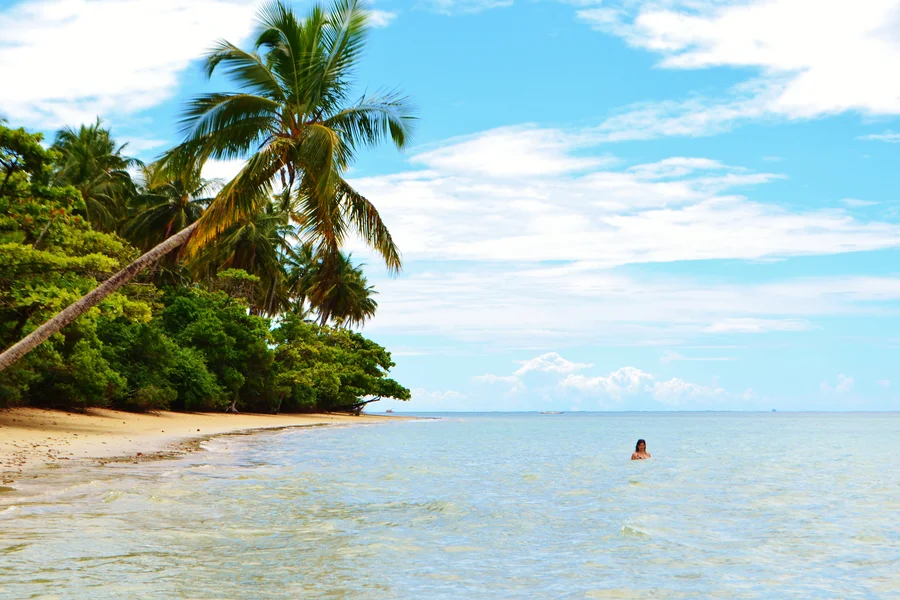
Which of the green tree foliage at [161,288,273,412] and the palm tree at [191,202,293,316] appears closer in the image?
the green tree foliage at [161,288,273,412]

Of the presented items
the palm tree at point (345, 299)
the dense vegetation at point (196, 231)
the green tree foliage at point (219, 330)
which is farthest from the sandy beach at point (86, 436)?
the palm tree at point (345, 299)

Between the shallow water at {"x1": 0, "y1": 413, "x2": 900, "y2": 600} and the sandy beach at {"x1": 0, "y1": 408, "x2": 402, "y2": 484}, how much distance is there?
1.52 meters

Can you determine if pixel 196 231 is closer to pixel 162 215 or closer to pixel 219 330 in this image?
pixel 219 330

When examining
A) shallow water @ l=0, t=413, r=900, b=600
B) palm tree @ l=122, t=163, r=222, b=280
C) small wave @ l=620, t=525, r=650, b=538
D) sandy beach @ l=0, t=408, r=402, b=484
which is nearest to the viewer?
shallow water @ l=0, t=413, r=900, b=600

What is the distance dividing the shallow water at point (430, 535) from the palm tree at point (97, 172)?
26.9 meters

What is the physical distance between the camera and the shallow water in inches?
255

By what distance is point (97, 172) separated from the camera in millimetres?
42031

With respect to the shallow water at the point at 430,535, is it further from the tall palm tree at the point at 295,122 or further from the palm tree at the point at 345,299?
the palm tree at the point at 345,299

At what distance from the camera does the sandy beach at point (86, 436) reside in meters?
14.7

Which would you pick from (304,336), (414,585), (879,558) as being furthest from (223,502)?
(304,336)

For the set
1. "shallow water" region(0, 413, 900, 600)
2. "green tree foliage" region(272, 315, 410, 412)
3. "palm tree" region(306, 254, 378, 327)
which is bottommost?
"shallow water" region(0, 413, 900, 600)

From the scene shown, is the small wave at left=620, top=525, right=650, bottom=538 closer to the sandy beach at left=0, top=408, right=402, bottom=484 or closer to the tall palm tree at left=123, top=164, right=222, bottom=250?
the sandy beach at left=0, top=408, right=402, bottom=484

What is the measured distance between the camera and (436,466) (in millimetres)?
19859

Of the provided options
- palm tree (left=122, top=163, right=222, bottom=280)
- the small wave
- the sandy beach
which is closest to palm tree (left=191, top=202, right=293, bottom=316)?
palm tree (left=122, top=163, right=222, bottom=280)
